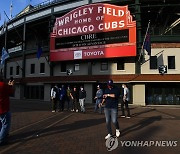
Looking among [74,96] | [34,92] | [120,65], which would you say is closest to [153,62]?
[120,65]

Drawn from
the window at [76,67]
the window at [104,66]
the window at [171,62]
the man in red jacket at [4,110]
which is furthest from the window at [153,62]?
the man in red jacket at [4,110]

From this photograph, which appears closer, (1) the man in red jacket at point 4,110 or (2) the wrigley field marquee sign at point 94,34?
(1) the man in red jacket at point 4,110

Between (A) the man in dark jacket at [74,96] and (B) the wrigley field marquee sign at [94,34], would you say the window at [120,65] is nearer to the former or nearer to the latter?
(B) the wrigley field marquee sign at [94,34]

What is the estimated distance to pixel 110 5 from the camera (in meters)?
29.5

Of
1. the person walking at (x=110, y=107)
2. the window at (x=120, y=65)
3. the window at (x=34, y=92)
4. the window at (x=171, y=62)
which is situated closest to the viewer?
the person walking at (x=110, y=107)

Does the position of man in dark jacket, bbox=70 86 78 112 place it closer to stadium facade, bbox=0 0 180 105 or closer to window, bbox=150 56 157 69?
stadium facade, bbox=0 0 180 105

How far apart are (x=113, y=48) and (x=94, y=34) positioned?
2807 mm

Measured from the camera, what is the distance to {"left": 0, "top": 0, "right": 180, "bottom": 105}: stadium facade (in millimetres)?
28594

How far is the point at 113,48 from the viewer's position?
1152 inches

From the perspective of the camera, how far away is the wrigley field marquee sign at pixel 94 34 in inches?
1128

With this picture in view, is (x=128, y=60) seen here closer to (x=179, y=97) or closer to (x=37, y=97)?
(x=179, y=97)

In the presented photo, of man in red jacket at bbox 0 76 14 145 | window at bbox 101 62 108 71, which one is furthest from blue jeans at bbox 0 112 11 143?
window at bbox 101 62 108 71

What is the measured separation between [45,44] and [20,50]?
15.0 ft

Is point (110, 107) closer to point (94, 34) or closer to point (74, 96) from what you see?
point (74, 96)
